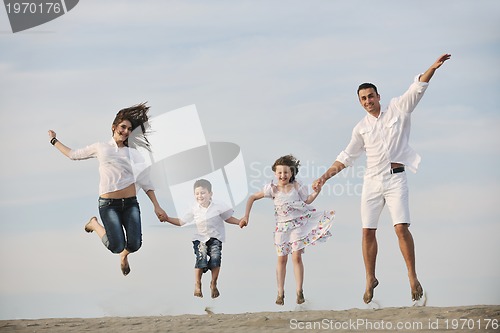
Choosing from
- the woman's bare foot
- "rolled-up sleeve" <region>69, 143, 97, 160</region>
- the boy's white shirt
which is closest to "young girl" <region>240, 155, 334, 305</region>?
the boy's white shirt

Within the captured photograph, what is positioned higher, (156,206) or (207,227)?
(156,206)

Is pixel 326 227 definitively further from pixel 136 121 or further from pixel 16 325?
pixel 16 325

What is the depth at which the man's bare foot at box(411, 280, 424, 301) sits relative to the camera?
40.9 feet

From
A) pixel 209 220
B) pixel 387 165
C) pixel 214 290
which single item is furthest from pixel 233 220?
pixel 387 165

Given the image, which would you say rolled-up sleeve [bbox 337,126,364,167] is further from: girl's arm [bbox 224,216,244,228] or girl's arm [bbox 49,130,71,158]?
girl's arm [bbox 49,130,71,158]

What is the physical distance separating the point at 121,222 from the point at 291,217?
7.63 ft

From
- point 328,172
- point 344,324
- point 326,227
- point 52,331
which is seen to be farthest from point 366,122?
point 52,331

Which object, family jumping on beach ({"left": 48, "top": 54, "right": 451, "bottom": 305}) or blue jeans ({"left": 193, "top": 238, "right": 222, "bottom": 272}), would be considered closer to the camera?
family jumping on beach ({"left": 48, "top": 54, "right": 451, "bottom": 305})

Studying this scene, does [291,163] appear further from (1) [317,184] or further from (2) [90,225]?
(2) [90,225]

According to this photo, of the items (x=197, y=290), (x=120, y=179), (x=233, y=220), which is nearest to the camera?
(x=120, y=179)

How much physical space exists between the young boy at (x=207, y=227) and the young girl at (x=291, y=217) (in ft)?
1.78

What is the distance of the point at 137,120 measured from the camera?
13.6 m

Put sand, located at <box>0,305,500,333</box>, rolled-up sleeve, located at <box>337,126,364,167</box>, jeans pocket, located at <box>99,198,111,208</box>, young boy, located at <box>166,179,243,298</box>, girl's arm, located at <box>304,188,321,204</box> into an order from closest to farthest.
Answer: sand, located at <box>0,305,500,333</box> < rolled-up sleeve, located at <box>337,126,364,167</box> < jeans pocket, located at <box>99,198,111,208</box> < girl's arm, located at <box>304,188,321,204</box> < young boy, located at <box>166,179,243,298</box>

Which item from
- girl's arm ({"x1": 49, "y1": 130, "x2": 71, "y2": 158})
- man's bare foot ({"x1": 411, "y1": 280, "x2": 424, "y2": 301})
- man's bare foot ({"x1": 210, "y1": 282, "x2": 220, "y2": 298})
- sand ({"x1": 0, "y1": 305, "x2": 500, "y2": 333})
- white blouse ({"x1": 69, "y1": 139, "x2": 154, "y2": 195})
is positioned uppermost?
girl's arm ({"x1": 49, "y1": 130, "x2": 71, "y2": 158})
